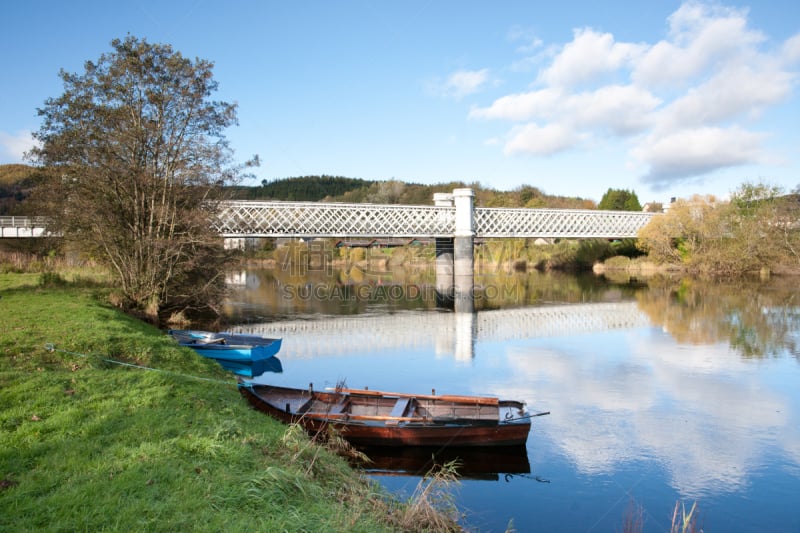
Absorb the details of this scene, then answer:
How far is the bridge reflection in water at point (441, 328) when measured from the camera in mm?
23297

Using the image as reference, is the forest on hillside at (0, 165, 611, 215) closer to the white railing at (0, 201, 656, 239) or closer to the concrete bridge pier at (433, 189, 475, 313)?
the white railing at (0, 201, 656, 239)

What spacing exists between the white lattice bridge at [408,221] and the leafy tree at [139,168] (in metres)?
22.2

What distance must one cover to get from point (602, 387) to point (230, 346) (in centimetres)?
1219

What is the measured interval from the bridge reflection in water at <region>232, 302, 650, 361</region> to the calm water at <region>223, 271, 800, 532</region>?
0.43ft

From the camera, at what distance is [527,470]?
1063 cm

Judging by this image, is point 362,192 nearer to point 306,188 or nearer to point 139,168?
point 306,188

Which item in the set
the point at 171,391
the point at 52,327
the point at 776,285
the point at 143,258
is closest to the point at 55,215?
the point at 143,258

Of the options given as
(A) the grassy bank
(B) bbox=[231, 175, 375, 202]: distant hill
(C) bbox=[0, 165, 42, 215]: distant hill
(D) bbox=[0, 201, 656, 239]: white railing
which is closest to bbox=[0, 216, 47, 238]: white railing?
(D) bbox=[0, 201, 656, 239]: white railing

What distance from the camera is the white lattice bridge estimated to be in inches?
2157

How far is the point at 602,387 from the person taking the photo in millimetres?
16344

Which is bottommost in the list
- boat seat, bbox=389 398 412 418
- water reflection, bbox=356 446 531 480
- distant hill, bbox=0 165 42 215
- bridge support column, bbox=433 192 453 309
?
water reflection, bbox=356 446 531 480

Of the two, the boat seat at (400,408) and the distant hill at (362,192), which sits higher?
the distant hill at (362,192)

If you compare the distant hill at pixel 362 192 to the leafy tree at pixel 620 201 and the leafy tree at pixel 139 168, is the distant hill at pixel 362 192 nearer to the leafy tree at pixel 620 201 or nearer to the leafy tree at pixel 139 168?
the leafy tree at pixel 139 168

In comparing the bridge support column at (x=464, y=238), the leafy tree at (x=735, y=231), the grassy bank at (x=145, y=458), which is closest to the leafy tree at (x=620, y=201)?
the leafy tree at (x=735, y=231)
